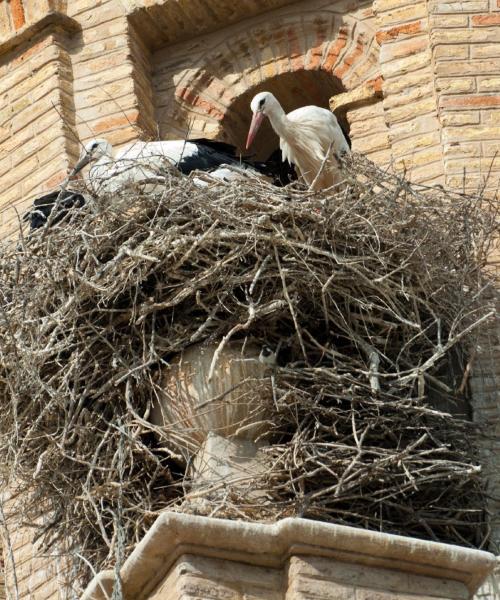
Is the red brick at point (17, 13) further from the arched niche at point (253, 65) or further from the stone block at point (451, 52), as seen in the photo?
the stone block at point (451, 52)

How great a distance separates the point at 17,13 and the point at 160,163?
2.49 meters

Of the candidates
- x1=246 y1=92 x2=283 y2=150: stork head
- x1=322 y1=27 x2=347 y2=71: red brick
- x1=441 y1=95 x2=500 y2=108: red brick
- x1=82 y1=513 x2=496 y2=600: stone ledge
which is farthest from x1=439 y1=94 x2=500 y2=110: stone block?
x1=82 y1=513 x2=496 y2=600: stone ledge

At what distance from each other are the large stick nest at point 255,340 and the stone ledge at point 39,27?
276 centimetres

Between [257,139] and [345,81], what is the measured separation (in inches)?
31.7

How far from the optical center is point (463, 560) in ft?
Result: 30.6

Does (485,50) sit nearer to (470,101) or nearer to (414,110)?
(470,101)

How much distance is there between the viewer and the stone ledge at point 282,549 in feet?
30.1

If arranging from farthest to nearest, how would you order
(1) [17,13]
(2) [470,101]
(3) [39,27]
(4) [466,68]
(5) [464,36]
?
(1) [17,13] < (3) [39,27] < (5) [464,36] < (4) [466,68] < (2) [470,101]

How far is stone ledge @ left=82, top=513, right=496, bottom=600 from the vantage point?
9.17m

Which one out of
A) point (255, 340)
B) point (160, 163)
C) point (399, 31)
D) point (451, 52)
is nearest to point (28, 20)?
point (399, 31)

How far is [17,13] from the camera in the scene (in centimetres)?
1315

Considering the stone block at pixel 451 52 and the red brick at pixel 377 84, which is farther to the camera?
the red brick at pixel 377 84

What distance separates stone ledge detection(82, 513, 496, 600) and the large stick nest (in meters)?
0.44

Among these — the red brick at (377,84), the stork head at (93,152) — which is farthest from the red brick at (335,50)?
the stork head at (93,152)
